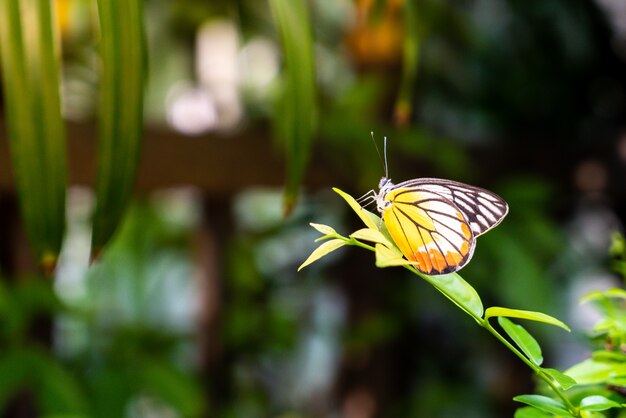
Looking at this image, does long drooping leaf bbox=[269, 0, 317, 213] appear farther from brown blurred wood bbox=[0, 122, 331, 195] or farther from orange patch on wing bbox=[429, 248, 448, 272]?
brown blurred wood bbox=[0, 122, 331, 195]

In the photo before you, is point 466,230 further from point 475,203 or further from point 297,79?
point 297,79

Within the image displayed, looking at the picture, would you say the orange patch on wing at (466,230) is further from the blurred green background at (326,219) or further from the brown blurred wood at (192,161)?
the brown blurred wood at (192,161)

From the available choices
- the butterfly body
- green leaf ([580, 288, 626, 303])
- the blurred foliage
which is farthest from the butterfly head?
the blurred foliage

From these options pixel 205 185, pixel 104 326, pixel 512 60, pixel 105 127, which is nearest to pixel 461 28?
pixel 512 60

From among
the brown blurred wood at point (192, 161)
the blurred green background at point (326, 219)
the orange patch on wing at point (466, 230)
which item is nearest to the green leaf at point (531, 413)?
the orange patch on wing at point (466, 230)

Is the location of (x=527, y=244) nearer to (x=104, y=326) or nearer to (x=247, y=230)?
(x=247, y=230)
